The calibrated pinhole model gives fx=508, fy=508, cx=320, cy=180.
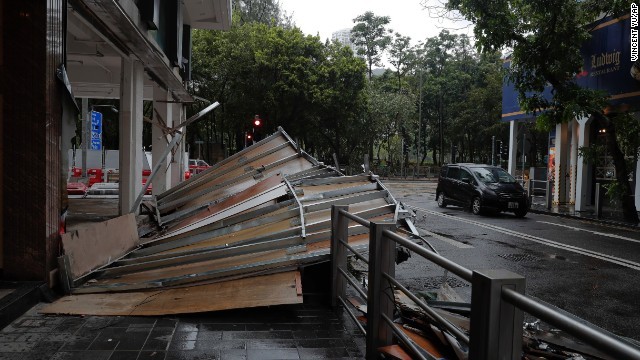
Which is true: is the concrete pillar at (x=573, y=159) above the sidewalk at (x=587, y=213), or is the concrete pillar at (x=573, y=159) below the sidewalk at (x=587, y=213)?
above

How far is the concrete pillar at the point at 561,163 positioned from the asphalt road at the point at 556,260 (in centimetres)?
564

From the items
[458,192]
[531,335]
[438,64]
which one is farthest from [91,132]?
[438,64]

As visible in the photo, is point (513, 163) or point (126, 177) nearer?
point (126, 177)

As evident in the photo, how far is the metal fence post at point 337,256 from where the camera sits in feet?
15.7

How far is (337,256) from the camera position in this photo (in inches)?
193

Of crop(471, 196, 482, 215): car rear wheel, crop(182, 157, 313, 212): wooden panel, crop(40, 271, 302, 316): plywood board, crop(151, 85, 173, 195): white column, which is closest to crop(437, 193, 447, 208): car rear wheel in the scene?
crop(471, 196, 482, 215): car rear wheel

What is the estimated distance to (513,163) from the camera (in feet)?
72.2

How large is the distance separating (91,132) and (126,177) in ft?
42.6

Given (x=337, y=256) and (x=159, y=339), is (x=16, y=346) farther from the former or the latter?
(x=337, y=256)

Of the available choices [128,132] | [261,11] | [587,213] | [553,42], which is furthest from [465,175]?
[261,11]

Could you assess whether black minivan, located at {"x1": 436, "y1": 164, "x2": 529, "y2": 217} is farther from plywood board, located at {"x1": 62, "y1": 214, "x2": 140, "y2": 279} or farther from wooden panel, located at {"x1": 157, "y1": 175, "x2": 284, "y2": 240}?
plywood board, located at {"x1": 62, "y1": 214, "x2": 140, "y2": 279}

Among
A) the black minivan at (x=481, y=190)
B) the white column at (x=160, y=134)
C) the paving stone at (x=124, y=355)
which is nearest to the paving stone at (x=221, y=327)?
the paving stone at (x=124, y=355)

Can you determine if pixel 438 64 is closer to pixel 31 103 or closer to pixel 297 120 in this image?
pixel 297 120

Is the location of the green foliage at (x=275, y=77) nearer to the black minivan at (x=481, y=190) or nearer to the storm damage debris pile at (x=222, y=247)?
the black minivan at (x=481, y=190)
